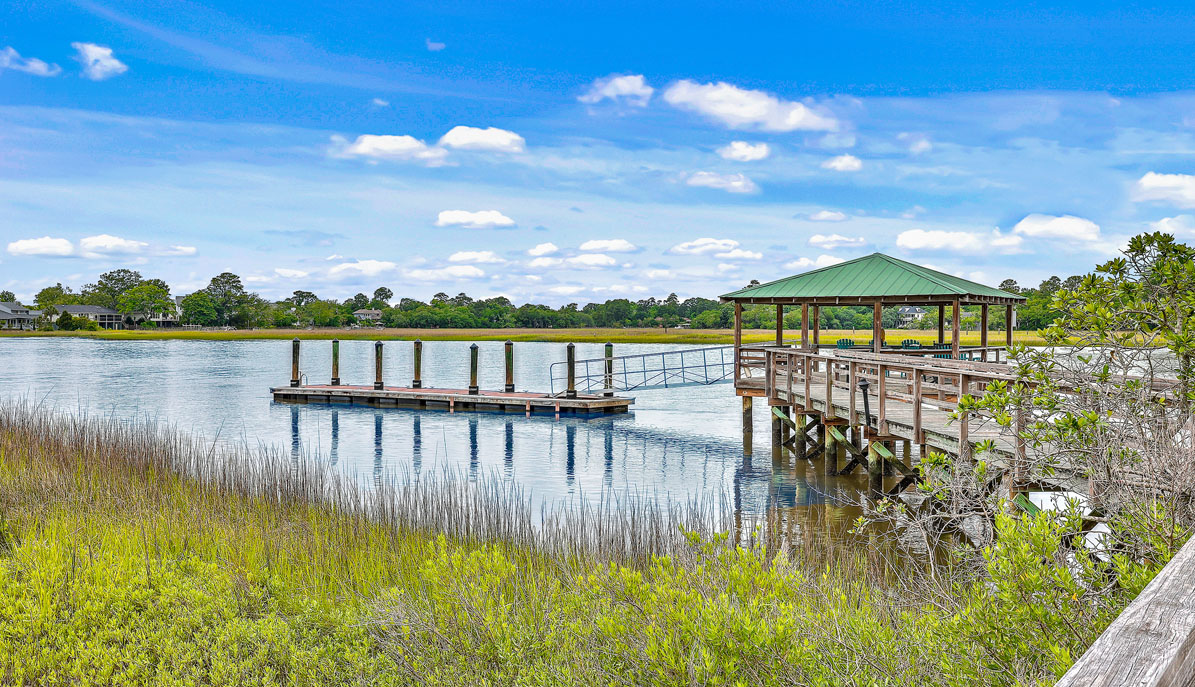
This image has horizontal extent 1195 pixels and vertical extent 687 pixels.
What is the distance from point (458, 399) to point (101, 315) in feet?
344

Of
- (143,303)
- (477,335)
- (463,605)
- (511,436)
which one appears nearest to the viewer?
(463,605)

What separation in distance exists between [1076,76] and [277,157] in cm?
3571

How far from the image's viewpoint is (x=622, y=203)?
5294 centimetres

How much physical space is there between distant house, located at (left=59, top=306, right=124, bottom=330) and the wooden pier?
311ft

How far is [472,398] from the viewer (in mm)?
23281

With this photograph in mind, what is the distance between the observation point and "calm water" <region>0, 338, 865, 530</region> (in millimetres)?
12797

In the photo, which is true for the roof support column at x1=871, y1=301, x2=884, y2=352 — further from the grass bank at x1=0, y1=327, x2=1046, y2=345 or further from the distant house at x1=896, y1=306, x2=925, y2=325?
the distant house at x1=896, y1=306, x2=925, y2=325

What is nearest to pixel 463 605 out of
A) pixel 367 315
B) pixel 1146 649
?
pixel 1146 649

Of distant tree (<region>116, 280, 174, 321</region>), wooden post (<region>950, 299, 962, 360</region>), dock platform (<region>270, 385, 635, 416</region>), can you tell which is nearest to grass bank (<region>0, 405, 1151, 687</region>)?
wooden post (<region>950, 299, 962, 360</region>)

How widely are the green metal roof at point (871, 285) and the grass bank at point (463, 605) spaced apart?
1000 centimetres

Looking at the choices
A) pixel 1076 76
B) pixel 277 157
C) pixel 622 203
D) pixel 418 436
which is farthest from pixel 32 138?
pixel 1076 76

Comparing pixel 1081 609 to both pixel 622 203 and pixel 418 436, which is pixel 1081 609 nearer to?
pixel 418 436

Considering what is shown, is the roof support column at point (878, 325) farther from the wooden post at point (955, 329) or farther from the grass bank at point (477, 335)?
the grass bank at point (477, 335)

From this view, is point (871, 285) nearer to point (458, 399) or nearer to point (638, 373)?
point (458, 399)
